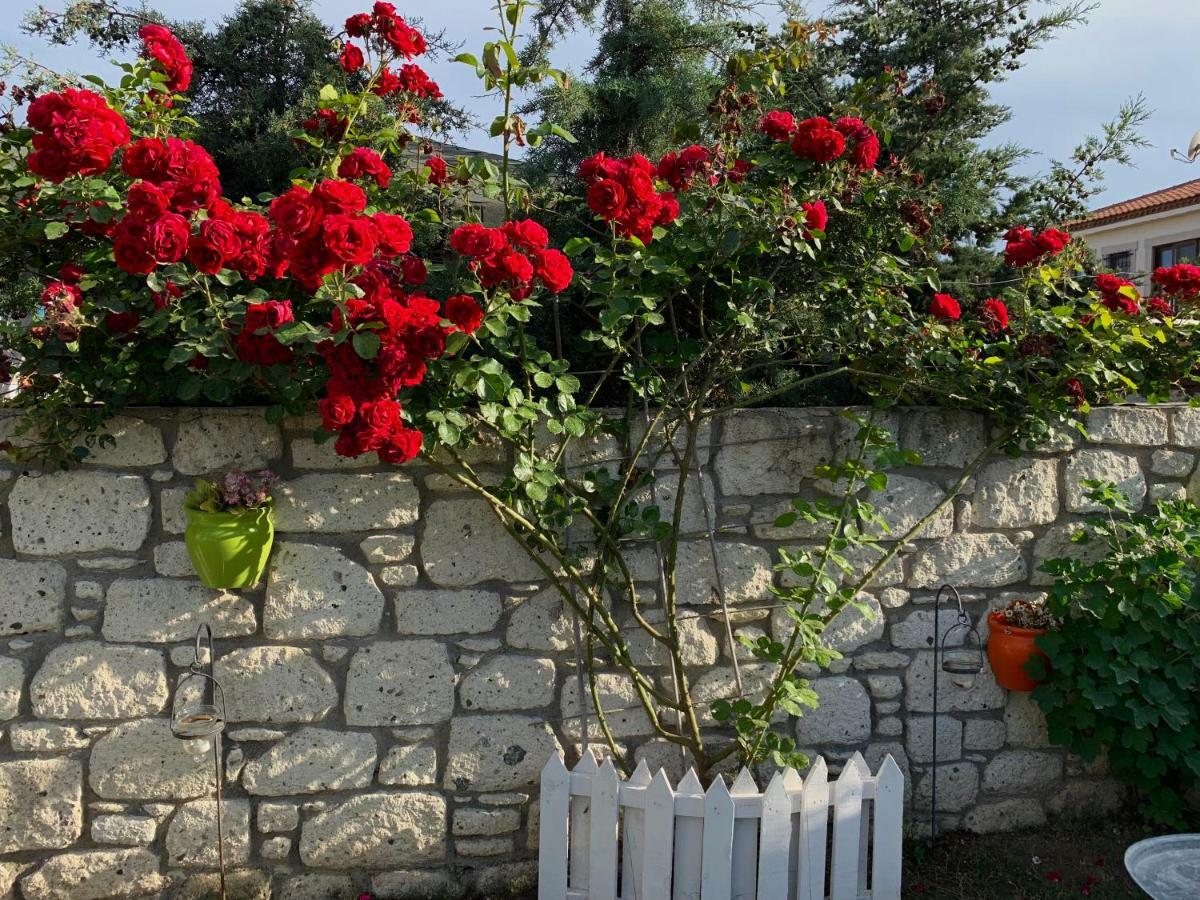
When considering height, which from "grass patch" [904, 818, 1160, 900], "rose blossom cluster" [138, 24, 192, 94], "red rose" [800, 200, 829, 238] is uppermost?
"rose blossom cluster" [138, 24, 192, 94]

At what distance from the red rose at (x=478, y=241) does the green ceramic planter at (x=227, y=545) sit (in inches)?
37.5

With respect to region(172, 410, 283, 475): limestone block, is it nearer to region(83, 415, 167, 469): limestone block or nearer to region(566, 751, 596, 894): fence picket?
region(83, 415, 167, 469): limestone block

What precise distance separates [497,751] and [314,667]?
612mm

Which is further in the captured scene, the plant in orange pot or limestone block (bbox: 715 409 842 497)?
the plant in orange pot

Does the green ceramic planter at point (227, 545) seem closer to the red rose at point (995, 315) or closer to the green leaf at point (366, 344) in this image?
the green leaf at point (366, 344)

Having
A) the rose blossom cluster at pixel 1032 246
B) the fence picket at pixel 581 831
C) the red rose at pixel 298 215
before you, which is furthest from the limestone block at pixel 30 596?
the rose blossom cluster at pixel 1032 246

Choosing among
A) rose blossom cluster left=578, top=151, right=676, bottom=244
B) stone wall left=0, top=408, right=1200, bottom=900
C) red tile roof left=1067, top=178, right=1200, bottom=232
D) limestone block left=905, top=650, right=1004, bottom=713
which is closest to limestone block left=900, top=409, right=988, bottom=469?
stone wall left=0, top=408, right=1200, bottom=900

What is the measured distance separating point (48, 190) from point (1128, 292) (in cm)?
327

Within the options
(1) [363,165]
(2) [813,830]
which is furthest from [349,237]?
(2) [813,830]

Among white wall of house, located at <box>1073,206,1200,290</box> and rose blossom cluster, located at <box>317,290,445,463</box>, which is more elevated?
white wall of house, located at <box>1073,206,1200,290</box>

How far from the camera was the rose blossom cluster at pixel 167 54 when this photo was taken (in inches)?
106

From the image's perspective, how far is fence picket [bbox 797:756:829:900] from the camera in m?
2.71

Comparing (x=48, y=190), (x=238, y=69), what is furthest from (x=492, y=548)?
(x=238, y=69)

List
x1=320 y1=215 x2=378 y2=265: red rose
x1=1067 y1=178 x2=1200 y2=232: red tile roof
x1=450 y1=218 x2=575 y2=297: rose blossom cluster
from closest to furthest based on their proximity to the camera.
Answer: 1. x1=320 y1=215 x2=378 y2=265: red rose
2. x1=450 y1=218 x2=575 y2=297: rose blossom cluster
3. x1=1067 y1=178 x2=1200 y2=232: red tile roof
